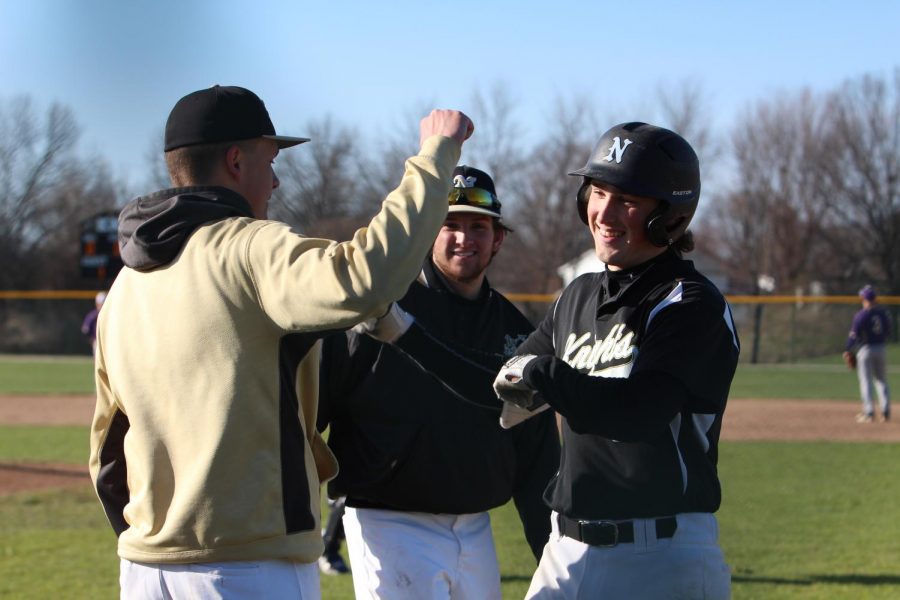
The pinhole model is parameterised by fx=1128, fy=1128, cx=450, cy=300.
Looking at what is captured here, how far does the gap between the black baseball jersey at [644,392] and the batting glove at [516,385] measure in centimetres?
7

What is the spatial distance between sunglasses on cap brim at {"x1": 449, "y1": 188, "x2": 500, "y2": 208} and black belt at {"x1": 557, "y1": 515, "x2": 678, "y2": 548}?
173 cm

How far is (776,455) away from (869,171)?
45.5 m

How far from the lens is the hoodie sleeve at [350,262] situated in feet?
7.84

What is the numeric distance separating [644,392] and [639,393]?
0.04ft

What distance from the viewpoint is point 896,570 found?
7145mm

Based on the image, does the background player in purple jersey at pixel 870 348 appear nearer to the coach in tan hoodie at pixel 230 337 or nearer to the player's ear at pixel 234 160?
the coach in tan hoodie at pixel 230 337

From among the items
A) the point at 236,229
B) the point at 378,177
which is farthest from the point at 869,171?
the point at 236,229

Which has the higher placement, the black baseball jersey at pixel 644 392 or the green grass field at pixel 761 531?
the black baseball jersey at pixel 644 392

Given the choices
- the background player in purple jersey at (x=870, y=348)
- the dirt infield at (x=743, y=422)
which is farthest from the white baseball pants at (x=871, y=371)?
the dirt infield at (x=743, y=422)

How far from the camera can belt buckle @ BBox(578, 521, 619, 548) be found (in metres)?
2.79

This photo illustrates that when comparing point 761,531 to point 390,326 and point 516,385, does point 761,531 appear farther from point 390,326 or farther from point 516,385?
point 516,385

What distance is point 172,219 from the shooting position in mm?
2668

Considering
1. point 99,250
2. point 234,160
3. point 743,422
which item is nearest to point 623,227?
point 234,160

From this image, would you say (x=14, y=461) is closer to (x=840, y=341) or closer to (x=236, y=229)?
(x=236, y=229)
